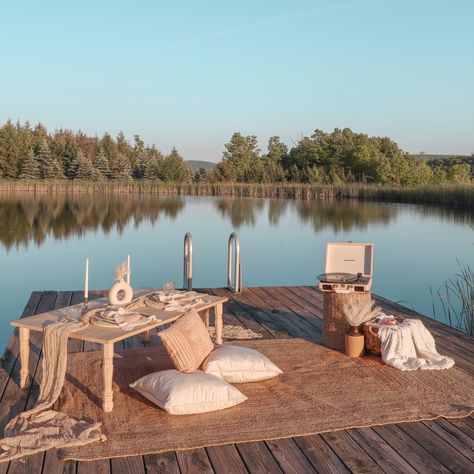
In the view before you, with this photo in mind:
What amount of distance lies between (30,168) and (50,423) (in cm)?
3709

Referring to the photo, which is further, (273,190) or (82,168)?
(82,168)

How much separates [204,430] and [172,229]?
15143 millimetres

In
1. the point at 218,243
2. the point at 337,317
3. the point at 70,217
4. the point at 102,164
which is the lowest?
the point at 218,243

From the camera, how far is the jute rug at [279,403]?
2.95 meters

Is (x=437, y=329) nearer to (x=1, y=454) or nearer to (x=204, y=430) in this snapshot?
(x=204, y=430)

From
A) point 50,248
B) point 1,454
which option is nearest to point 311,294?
point 1,454

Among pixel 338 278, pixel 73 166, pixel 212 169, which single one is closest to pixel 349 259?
pixel 338 278

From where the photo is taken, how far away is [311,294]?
712cm

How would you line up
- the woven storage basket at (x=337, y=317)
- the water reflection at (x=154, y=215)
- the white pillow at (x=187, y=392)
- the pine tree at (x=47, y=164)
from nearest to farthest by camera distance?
1. the white pillow at (x=187, y=392)
2. the woven storage basket at (x=337, y=317)
3. the water reflection at (x=154, y=215)
4. the pine tree at (x=47, y=164)

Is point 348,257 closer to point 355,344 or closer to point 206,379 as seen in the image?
point 355,344

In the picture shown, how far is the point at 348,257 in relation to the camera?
511 cm

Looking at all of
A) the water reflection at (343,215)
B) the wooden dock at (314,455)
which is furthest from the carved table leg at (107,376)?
the water reflection at (343,215)

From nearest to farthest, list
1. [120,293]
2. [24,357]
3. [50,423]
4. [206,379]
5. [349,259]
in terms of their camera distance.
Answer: [50,423] < [206,379] < [24,357] < [120,293] < [349,259]

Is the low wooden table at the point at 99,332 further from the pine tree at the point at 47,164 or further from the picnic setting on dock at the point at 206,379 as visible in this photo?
the pine tree at the point at 47,164
